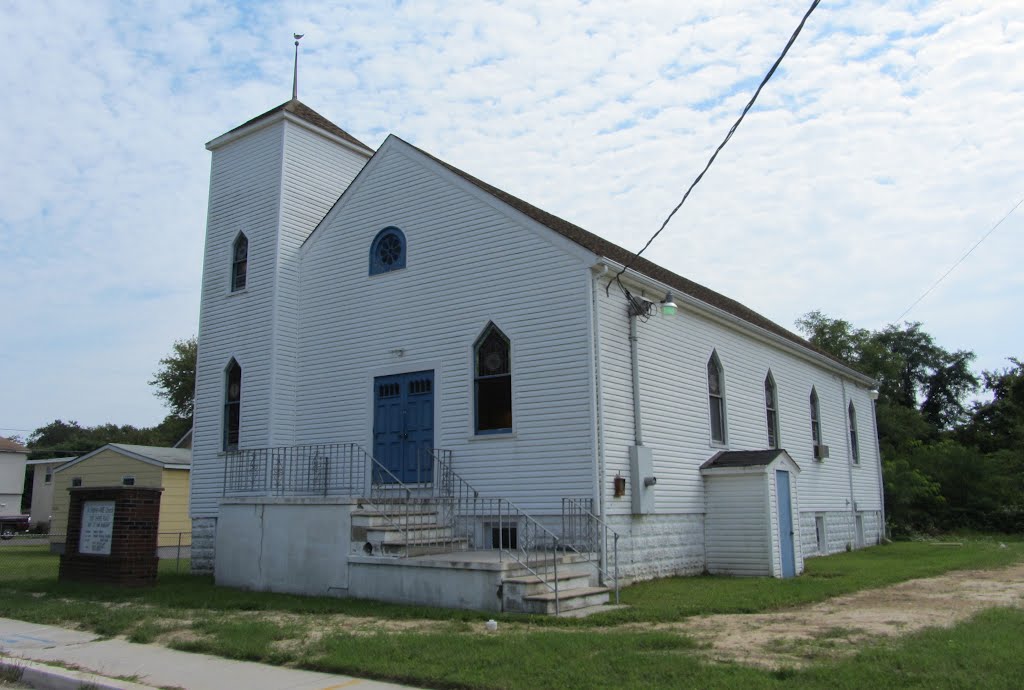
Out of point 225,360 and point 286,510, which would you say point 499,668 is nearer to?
point 286,510

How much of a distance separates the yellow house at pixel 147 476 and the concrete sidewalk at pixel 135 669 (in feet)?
58.3

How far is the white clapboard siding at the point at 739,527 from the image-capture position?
16305 mm

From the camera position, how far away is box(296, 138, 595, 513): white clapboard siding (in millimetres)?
14531

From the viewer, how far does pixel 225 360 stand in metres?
19.3

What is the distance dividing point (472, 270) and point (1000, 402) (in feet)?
123

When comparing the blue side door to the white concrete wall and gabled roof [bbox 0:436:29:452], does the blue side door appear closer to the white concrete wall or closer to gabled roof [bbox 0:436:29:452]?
the white concrete wall

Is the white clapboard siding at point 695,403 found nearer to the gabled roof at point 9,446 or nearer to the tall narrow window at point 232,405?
the tall narrow window at point 232,405

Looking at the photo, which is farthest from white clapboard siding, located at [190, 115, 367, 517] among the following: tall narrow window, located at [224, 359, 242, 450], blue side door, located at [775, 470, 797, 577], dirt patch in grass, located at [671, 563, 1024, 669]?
dirt patch in grass, located at [671, 563, 1024, 669]

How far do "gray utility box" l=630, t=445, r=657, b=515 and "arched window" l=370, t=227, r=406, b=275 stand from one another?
606 cm

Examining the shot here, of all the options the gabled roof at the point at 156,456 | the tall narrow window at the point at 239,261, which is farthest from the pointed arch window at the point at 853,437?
the gabled roof at the point at 156,456

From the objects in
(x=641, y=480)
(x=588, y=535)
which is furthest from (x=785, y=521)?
(x=588, y=535)

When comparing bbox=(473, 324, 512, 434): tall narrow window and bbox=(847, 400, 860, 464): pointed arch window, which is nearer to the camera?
bbox=(473, 324, 512, 434): tall narrow window

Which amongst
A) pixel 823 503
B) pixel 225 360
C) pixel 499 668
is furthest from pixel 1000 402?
pixel 499 668

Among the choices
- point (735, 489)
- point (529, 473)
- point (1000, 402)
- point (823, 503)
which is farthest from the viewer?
point (1000, 402)
